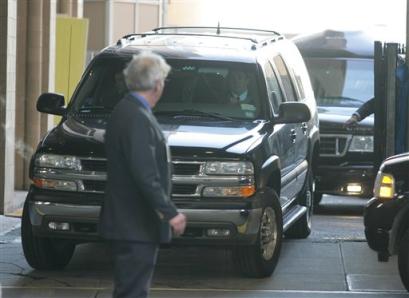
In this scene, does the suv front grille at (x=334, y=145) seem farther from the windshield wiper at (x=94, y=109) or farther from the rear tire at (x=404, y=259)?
the rear tire at (x=404, y=259)

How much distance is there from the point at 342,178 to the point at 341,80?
193cm

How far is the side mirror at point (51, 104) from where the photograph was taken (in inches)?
366

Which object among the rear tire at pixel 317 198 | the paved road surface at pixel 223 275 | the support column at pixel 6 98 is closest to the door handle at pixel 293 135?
the paved road surface at pixel 223 275

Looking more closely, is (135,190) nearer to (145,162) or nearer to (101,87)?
(145,162)

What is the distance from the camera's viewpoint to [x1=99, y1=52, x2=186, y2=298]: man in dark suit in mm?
5465

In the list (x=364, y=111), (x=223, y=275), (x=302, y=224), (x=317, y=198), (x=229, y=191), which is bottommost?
(x=317, y=198)

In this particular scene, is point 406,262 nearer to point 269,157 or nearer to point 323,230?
point 269,157

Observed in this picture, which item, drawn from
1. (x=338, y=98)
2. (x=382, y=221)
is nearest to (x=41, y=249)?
(x=382, y=221)

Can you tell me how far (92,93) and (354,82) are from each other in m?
6.30

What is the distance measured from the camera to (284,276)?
29.1 ft

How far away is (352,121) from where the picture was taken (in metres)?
12.9

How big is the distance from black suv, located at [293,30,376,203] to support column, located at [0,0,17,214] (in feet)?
13.0

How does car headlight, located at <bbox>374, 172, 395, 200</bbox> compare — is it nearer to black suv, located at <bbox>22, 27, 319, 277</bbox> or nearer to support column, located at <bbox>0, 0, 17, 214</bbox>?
black suv, located at <bbox>22, 27, 319, 277</bbox>

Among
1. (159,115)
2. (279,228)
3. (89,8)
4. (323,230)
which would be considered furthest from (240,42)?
(89,8)
